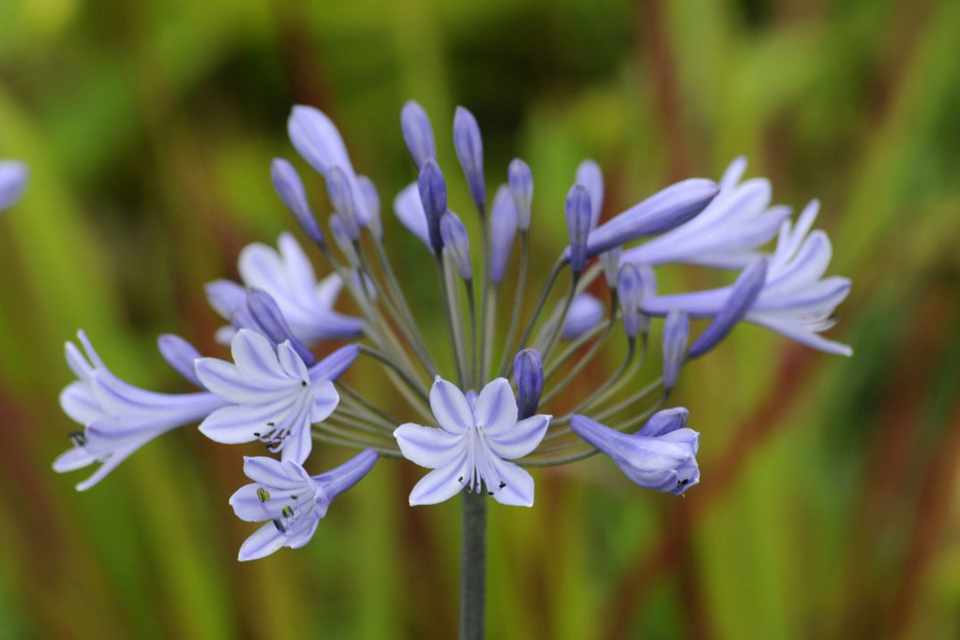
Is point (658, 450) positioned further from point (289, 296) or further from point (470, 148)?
point (289, 296)

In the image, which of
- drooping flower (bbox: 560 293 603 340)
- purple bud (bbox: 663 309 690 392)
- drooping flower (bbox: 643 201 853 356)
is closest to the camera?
purple bud (bbox: 663 309 690 392)

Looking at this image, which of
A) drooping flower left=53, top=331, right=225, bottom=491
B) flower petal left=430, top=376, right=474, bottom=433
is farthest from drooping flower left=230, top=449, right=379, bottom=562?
drooping flower left=53, top=331, right=225, bottom=491

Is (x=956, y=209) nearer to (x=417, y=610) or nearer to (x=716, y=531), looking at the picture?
(x=716, y=531)

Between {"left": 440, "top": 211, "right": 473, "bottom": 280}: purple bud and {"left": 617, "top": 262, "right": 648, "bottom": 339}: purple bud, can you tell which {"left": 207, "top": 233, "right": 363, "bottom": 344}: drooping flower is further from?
{"left": 617, "top": 262, "right": 648, "bottom": 339}: purple bud

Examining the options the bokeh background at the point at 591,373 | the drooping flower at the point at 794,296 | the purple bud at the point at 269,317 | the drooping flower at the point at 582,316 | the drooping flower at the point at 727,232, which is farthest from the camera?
the bokeh background at the point at 591,373

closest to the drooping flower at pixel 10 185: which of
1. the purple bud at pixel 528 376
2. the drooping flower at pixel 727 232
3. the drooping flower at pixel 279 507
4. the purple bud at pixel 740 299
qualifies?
the drooping flower at pixel 279 507

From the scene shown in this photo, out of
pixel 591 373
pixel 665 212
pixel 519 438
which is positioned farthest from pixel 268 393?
pixel 591 373

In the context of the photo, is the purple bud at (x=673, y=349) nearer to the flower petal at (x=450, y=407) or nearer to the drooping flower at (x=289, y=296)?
the flower petal at (x=450, y=407)
